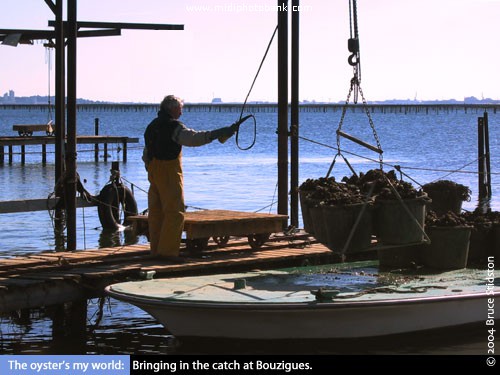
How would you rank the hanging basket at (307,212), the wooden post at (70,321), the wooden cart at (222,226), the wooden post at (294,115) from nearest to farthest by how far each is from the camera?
the hanging basket at (307,212) → the wooden post at (70,321) → the wooden cart at (222,226) → the wooden post at (294,115)

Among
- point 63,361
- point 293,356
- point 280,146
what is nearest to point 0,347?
point 63,361

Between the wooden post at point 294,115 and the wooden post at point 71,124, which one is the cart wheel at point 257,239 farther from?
the wooden post at point 71,124

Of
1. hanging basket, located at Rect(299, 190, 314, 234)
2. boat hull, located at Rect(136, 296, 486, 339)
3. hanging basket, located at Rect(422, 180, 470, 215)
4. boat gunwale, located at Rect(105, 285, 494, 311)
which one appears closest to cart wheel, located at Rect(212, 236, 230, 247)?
hanging basket, located at Rect(299, 190, 314, 234)

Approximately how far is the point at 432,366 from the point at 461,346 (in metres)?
0.73

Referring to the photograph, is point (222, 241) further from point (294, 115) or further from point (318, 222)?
point (294, 115)

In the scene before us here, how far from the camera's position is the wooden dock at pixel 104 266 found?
1282 cm

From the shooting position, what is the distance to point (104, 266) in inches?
551

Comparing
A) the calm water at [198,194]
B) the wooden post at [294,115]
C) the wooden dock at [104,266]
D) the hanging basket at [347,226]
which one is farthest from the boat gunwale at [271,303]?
the wooden post at [294,115]

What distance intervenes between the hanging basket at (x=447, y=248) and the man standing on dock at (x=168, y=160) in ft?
8.96

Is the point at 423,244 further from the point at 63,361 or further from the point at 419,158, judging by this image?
the point at 419,158

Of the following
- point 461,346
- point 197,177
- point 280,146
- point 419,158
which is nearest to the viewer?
point 461,346

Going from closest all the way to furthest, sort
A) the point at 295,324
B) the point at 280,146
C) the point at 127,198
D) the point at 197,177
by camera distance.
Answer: the point at 295,324
the point at 280,146
the point at 127,198
the point at 197,177

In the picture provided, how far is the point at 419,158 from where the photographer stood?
206 ft

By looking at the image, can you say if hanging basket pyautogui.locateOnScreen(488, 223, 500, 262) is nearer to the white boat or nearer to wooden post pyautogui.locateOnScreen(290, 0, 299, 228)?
the white boat
